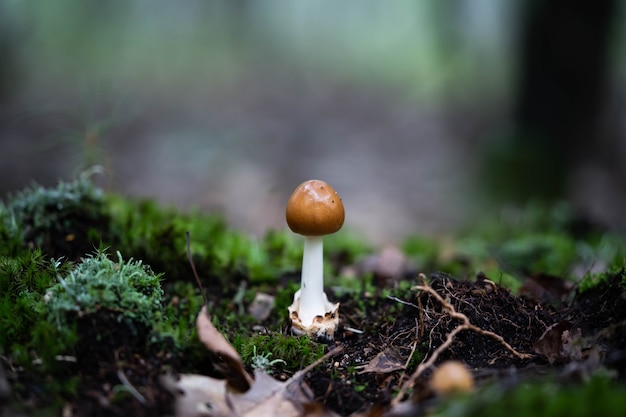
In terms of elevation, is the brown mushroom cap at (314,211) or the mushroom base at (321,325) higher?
the brown mushroom cap at (314,211)

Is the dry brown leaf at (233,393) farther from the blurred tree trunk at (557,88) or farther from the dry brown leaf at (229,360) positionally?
the blurred tree trunk at (557,88)

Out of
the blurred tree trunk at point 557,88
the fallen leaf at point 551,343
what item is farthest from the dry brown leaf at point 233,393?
the blurred tree trunk at point 557,88

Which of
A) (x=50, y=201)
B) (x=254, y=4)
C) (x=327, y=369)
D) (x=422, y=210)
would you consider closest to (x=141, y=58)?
(x=254, y=4)

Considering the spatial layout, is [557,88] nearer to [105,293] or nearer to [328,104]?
[105,293]

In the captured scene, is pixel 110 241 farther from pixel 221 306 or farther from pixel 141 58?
pixel 141 58

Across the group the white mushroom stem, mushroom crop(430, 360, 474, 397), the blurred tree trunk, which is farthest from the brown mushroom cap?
the blurred tree trunk

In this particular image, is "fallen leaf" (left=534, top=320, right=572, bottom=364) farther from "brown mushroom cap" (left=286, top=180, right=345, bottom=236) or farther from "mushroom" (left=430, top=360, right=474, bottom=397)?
"brown mushroom cap" (left=286, top=180, right=345, bottom=236)
